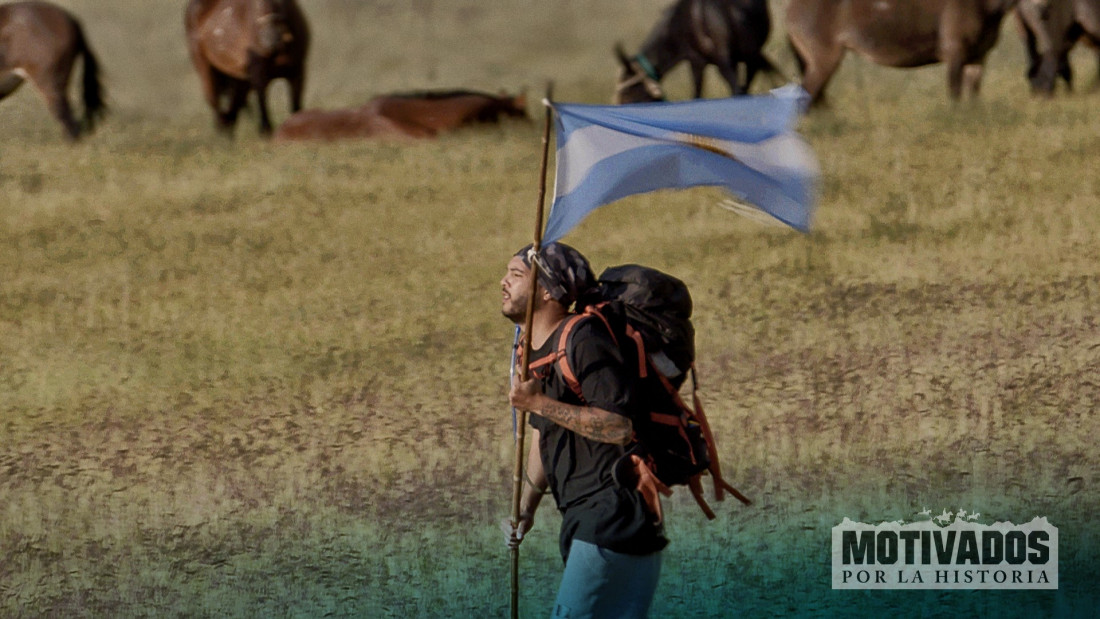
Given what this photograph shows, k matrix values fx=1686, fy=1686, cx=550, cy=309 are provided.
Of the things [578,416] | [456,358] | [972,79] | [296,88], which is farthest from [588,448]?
[296,88]

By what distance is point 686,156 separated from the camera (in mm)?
5516

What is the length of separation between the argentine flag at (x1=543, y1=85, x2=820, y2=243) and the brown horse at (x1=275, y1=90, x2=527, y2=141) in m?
11.0

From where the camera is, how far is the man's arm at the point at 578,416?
4.91 metres

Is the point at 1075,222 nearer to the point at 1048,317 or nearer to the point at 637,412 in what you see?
the point at 1048,317

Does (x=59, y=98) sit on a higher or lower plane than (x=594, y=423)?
higher

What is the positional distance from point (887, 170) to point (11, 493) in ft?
26.1

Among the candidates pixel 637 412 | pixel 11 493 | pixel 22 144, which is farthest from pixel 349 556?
pixel 22 144

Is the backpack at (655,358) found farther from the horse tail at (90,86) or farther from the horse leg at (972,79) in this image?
the horse tail at (90,86)

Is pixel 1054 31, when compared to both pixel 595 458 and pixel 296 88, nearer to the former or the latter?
pixel 296 88

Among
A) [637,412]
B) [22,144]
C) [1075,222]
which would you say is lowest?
[637,412]

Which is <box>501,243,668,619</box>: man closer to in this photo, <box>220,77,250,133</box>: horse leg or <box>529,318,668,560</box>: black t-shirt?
<box>529,318,668,560</box>: black t-shirt

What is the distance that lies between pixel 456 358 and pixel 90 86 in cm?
942

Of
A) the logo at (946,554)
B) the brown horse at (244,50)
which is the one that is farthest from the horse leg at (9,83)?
the logo at (946,554)

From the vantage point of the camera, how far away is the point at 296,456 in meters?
9.46
